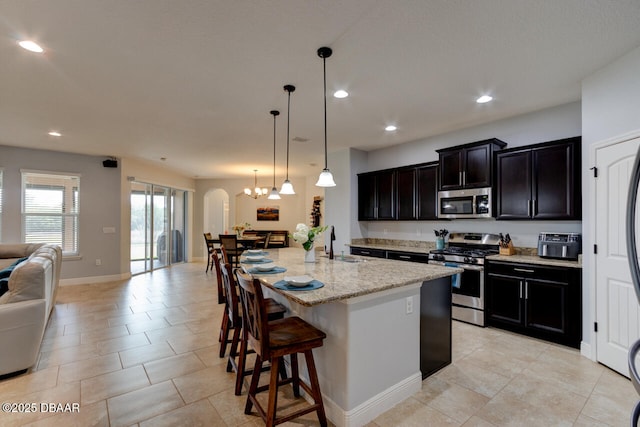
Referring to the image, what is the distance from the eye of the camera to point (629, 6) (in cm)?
193

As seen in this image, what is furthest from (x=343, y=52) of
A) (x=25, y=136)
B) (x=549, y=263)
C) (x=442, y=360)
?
(x=25, y=136)

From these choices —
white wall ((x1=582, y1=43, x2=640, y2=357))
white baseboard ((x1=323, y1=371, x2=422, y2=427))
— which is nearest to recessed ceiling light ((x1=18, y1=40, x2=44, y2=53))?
white baseboard ((x1=323, y1=371, x2=422, y2=427))

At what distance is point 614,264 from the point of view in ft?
8.62

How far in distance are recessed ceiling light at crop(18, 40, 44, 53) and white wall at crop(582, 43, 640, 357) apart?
15.6ft

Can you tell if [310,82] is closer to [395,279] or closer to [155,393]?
[395,279]

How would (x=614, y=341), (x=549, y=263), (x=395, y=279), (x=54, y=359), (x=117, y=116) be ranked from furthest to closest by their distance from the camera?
1. (x=117, y=116)
2. (x=549, y=263)
3. (x=54, y=359)
4. (x=614, y=341)
5. (x=395, y=279)

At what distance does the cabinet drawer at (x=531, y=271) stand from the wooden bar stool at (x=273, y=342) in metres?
2.66

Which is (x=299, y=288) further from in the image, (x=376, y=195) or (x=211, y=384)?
(x=376, y=195)

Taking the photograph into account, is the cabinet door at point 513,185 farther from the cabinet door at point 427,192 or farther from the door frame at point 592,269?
the cabinet door at point 427,192

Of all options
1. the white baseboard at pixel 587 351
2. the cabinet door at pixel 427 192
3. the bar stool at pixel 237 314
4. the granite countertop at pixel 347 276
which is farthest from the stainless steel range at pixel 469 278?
the bar stool at pixel 237 314

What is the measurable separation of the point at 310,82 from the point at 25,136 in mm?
4984

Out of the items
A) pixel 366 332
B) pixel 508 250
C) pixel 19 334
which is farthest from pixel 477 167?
pixel 19 334

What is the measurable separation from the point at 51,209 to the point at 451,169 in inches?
286

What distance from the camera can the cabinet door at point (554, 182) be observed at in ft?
10.7
